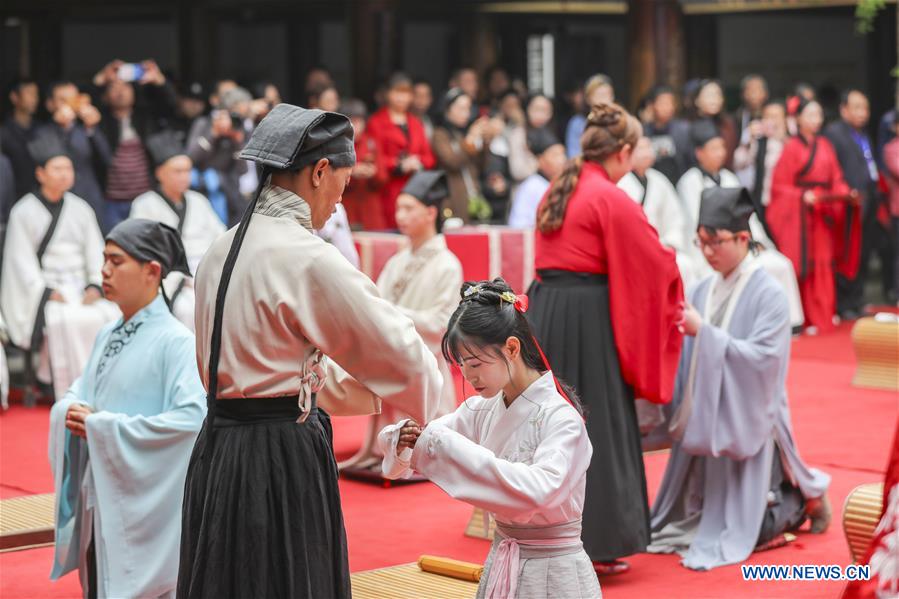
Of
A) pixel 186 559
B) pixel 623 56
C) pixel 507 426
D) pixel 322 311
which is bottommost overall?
pixel 186 559

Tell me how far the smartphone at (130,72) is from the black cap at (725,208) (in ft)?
19.0

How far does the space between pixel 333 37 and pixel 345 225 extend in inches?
320

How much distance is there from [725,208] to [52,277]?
175 inches

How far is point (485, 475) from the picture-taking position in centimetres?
281

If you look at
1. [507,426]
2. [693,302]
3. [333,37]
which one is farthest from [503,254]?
[333,37]

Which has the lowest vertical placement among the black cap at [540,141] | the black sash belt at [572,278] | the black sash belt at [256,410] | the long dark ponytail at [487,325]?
the black sash belt at [256,410]

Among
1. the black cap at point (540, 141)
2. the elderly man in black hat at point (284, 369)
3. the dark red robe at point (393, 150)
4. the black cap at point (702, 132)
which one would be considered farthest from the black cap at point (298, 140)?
the dark red robe at point (393, 150)

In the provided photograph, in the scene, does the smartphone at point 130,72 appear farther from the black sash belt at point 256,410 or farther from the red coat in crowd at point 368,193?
the black sash belt at point 256,410

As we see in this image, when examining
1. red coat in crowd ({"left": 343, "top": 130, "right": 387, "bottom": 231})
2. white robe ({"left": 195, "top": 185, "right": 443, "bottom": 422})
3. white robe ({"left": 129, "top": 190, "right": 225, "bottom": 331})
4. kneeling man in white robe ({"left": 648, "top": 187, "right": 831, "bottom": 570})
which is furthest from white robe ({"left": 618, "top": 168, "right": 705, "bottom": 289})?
white robe ({"left": 195, "top": 185, "right": 443, "bottom": 422})

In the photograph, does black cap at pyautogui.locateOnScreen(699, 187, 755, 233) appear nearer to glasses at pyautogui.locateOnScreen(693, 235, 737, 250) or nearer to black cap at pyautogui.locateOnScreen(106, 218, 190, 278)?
glasses at pyautogui.locateOnScreen(693, 235, 737, 250)

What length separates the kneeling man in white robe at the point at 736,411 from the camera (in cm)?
468

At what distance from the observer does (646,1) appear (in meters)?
12.5

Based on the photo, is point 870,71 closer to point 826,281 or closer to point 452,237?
point 826,281

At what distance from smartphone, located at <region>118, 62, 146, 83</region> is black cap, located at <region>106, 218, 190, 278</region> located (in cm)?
586
